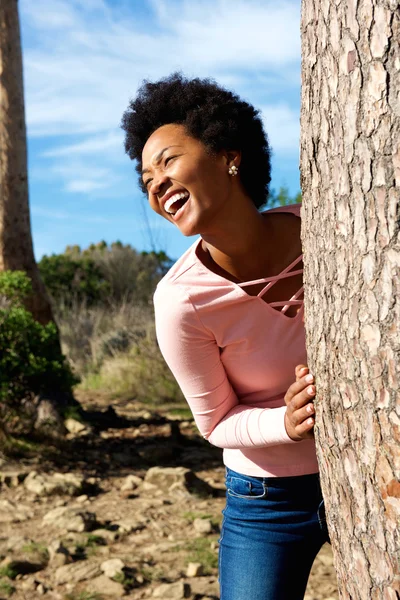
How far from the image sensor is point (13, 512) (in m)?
6.10

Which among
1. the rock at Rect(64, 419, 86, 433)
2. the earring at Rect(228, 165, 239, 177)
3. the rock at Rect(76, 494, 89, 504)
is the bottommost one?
the rock at Rect(76, 494, 89, 504)

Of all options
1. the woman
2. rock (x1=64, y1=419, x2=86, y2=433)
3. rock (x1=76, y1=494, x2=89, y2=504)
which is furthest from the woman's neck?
rock (x1=64, y1=419, x2=86, y2=433)

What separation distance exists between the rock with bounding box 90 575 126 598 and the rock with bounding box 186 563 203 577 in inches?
17.0

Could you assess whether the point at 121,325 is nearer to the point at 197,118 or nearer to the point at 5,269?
the point at 5,269

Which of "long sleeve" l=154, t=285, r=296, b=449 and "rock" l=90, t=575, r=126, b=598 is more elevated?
"long sleeve" l=154, t=285, r=296, b=449

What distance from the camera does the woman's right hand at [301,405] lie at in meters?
2.09

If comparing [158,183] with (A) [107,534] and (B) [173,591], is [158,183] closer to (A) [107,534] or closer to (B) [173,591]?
(B) [173,591]

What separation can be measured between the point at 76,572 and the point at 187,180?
10.6ft

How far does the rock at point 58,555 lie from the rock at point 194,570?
0.78 metres

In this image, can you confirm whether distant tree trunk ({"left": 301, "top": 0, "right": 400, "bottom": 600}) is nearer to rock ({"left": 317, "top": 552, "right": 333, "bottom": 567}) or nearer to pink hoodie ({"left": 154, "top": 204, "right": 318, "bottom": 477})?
pink hoodie ({"left": 154, "top": 204, "right": 318, "bottom": 477})

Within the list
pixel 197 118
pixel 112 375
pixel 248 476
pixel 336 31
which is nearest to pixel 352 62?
pixel 336 31

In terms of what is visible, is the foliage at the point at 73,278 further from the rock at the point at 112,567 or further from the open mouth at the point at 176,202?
the open mouth at the point at 176,202

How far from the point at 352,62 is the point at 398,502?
3.22 feet

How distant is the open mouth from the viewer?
2477 mm
